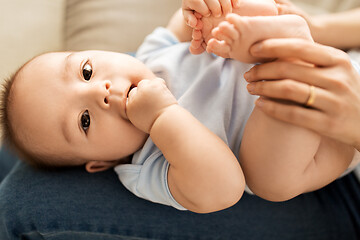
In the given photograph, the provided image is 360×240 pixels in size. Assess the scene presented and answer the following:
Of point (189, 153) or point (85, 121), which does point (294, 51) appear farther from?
point (85, 121)

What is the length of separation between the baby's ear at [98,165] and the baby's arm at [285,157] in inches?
16.0

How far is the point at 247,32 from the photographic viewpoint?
59cm

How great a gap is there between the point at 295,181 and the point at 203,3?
1.48 feet

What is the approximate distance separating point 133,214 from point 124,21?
0.76 metres

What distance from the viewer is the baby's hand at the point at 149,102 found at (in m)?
0.73

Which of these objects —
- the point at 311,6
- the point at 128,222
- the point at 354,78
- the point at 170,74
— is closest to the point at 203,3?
the point at 170,74

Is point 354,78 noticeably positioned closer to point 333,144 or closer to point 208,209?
point 333,144

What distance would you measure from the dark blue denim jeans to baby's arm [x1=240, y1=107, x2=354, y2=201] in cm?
21

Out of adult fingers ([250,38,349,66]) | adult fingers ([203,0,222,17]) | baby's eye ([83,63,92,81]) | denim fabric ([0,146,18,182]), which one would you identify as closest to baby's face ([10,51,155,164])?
baby's eye ([83,63,92,81])

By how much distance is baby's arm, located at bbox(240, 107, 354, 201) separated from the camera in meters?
0.67

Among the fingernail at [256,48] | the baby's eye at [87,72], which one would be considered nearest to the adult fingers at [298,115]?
the fingernail at [256,48]

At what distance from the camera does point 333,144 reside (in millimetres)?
756

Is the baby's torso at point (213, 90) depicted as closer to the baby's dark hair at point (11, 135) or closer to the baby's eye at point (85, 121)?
the baby's eye at point (85, 121)

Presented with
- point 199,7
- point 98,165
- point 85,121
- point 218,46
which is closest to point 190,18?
point 199,7
